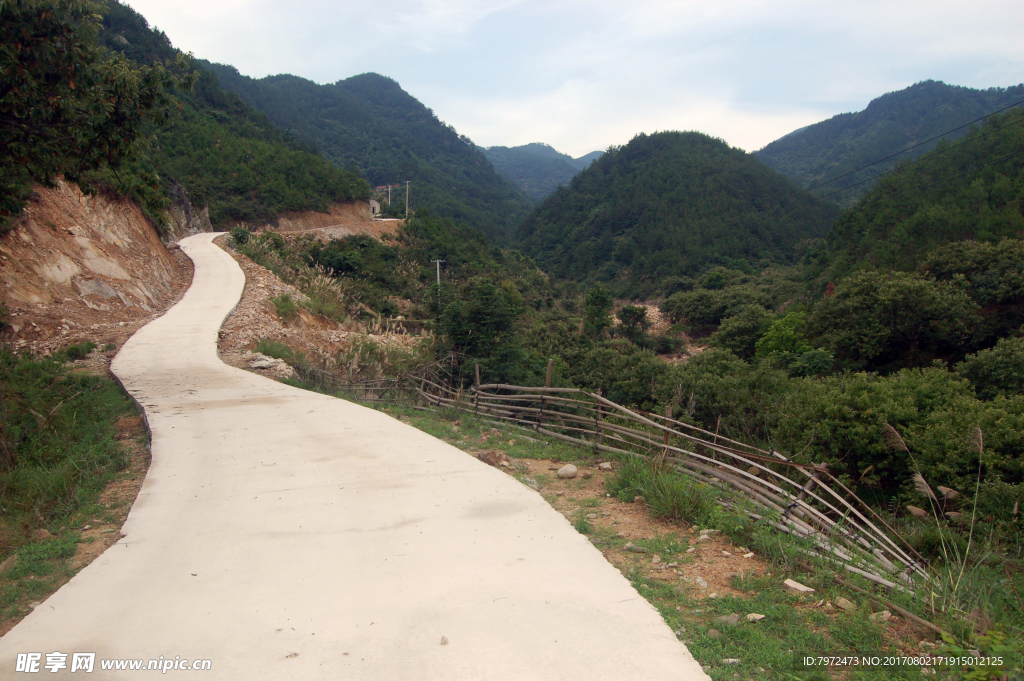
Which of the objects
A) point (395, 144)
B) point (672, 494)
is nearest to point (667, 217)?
point (395, 144)

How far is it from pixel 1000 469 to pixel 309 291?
18.5 metres

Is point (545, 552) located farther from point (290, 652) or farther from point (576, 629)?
point (290, 652)

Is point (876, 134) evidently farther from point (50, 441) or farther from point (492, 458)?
point (50, 441)

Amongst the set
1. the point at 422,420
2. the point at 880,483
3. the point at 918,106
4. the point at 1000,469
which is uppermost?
the point at 918,106

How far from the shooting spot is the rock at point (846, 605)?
293 centimetres

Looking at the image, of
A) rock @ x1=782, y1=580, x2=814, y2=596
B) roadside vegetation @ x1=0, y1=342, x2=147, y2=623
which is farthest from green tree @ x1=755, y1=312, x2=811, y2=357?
roadside vegetation @ x1=0, y1=342, x2=147, y2=623

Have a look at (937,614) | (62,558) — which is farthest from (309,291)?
(937,614)

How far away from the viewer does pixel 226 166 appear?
3753 centimetres

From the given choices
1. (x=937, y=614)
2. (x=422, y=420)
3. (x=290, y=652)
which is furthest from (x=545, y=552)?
(x=422, y=420)

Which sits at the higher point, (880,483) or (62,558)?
(62,558)

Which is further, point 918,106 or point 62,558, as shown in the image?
point 918,106

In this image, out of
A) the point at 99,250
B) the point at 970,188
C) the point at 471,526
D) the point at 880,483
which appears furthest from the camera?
the point at 970,188

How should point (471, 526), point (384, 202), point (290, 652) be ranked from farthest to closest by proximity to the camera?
point (384, 202) → point (471, 526) → point (290, 652)

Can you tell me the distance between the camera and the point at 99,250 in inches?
579
